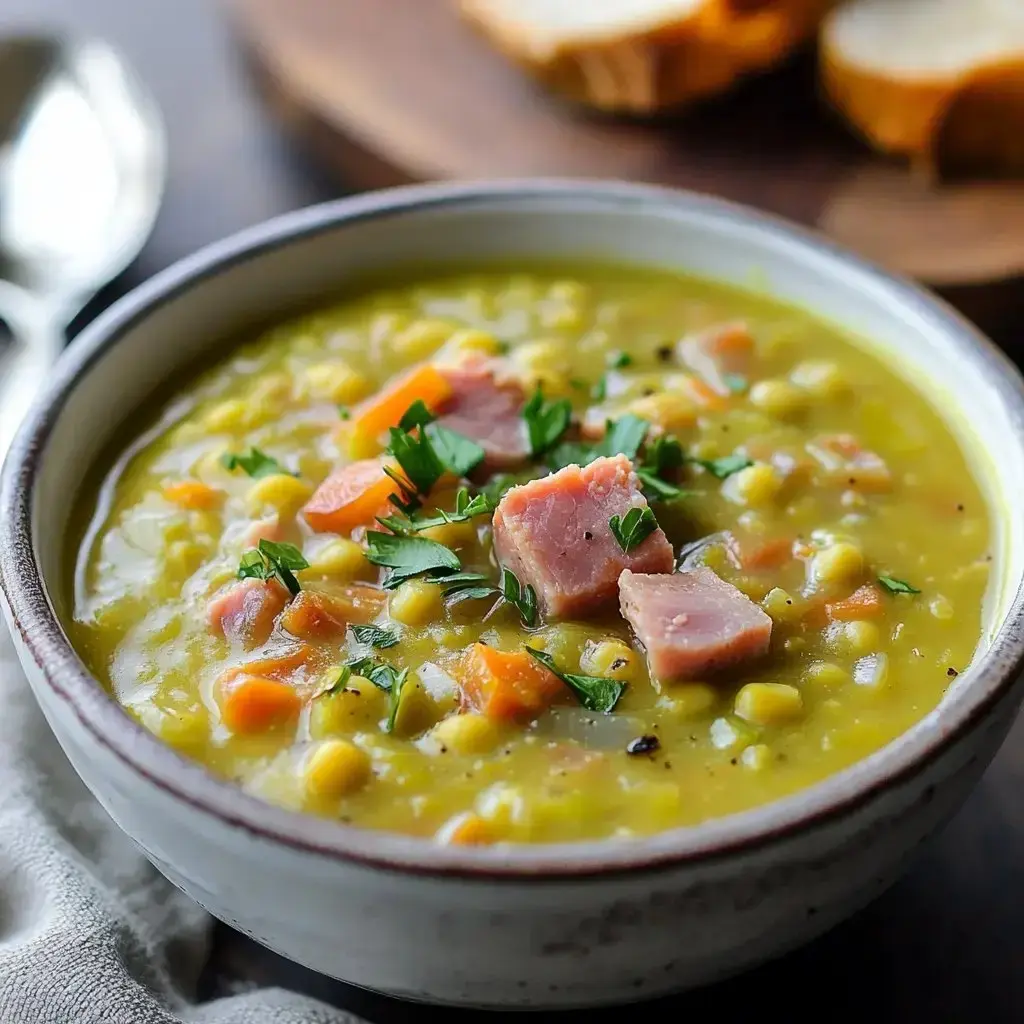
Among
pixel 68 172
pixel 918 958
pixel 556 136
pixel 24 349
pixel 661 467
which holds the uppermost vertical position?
pixel 661 467

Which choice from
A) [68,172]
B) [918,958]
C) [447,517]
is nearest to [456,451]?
[447,517]

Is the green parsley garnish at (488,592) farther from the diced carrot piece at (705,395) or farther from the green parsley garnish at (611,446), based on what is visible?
the diced carrot piece at (705,395)

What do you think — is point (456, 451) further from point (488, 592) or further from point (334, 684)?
point (334, 684)

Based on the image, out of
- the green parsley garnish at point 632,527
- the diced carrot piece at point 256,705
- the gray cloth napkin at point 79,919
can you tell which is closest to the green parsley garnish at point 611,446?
the green parsley garnish at point 632,527

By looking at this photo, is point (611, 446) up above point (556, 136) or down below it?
above

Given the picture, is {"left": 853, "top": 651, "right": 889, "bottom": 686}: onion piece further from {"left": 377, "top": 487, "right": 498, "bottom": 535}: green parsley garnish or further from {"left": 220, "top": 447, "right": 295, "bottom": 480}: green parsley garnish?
{"left": 220, "top": 447, "right": 295, "bottom": 480}: green parsley garnish

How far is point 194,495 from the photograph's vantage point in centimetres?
259

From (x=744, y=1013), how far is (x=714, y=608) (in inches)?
26.9

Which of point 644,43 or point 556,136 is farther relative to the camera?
point 556,136

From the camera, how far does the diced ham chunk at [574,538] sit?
2.29 metres

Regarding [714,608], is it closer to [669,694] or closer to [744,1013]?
[669,694]

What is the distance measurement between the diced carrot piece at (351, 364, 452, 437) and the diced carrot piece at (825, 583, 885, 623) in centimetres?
86

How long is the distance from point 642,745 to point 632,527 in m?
0.40

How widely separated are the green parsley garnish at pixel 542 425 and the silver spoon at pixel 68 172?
5.28ft
